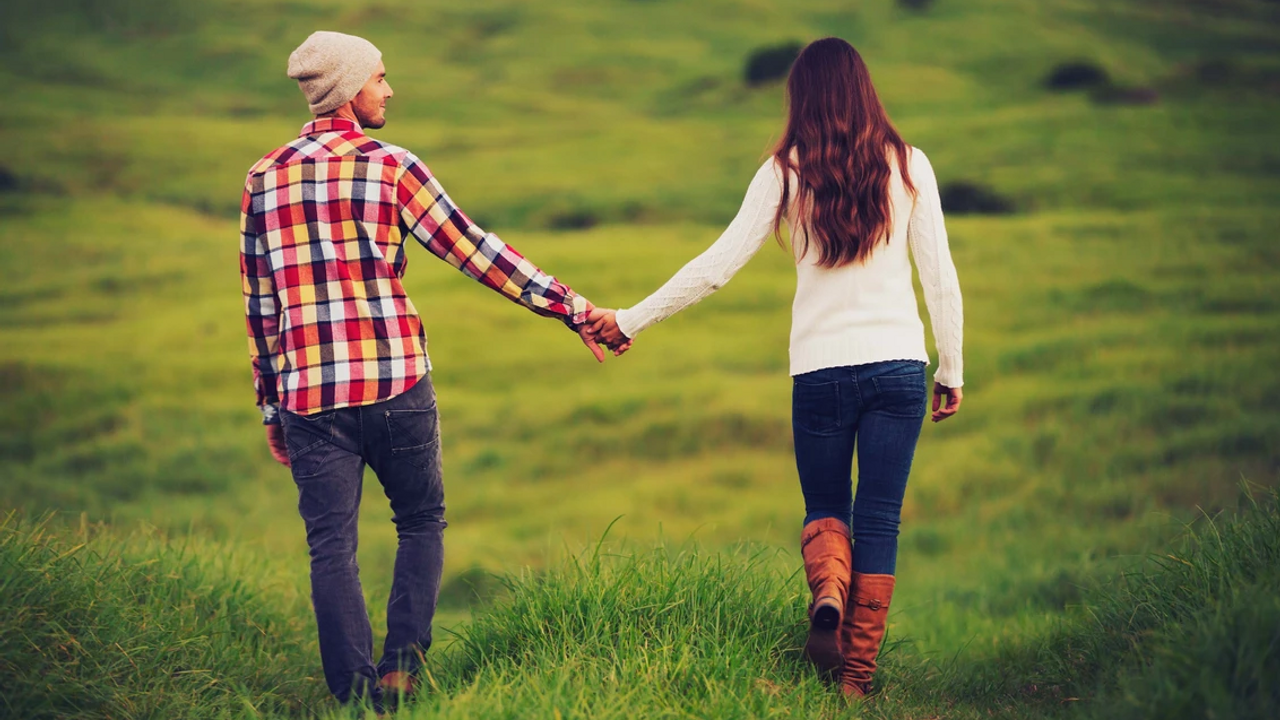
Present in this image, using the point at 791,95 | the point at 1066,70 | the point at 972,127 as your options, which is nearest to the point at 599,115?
the point at 972,127

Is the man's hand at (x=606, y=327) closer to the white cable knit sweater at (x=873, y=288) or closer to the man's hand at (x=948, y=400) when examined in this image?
the white cable knit sweater at (x=873, y=288)

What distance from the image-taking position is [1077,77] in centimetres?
3912

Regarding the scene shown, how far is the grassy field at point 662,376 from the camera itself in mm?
4418

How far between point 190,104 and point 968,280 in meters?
34.3

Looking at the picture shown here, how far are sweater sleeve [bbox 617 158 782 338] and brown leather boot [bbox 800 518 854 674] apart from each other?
3.35 ft

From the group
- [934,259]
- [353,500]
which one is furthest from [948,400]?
[353,500]

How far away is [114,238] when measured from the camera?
82.5 feet

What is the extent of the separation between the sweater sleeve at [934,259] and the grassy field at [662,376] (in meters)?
0.89

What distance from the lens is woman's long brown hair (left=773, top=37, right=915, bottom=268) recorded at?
3949mm

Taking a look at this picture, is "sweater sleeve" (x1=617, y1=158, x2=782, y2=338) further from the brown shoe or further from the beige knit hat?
the brown shoe

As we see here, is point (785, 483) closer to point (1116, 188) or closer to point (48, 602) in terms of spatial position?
point (48, 602)

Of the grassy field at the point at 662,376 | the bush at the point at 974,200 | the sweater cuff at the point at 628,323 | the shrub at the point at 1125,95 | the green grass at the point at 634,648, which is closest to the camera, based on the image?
the green grass at the point at 634,648

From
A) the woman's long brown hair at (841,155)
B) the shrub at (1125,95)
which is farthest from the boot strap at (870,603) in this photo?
the shrub at (1125,95)

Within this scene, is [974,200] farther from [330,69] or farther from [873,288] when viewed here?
[330,69]
